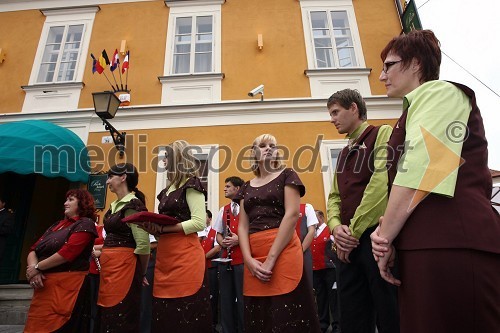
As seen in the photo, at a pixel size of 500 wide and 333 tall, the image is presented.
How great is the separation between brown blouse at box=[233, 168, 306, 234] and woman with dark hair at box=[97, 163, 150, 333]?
49.9 inches

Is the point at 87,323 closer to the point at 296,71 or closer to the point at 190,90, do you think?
the point at 190,90

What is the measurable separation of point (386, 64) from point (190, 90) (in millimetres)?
6601

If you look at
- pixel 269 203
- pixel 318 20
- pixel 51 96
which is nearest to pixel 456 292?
pixel 269 203

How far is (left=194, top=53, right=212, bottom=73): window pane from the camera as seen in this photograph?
26.7 ft

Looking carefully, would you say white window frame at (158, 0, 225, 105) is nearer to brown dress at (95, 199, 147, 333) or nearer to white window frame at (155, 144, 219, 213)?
white window frame at (155, 144, 219, 213)

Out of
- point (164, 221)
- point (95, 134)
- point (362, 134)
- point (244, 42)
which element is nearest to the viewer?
point (362, 134)

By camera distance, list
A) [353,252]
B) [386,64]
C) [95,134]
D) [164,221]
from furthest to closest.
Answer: [95,134]
[164,221]
[353,252]
[386,64]

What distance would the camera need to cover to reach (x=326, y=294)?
197 inches

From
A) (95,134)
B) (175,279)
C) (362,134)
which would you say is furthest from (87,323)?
(95,134)

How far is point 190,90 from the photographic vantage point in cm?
774

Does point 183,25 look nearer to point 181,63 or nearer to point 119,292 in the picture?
point 181,63

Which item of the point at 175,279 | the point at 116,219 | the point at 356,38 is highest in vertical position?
the point at 356,38

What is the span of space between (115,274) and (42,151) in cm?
453

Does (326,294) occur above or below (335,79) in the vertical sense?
below
